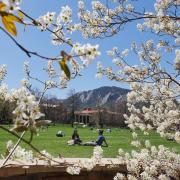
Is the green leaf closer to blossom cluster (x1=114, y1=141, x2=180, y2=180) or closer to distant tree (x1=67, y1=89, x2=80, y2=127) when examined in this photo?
blossom cluster (x1=114, y1=141, x2=180, y2=180)

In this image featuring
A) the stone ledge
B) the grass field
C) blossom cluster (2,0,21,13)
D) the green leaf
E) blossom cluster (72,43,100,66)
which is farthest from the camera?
the grass field

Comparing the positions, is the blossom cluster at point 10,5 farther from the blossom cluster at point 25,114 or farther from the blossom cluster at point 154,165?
the blossom cluster at point 154,165

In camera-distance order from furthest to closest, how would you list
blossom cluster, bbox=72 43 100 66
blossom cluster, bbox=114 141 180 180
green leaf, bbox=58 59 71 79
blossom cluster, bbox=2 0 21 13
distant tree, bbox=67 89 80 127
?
distant tree, bbox=67 89 80 127, blossom cluster, bbox=114 141 180 180, blossom cluster, bbox=72 43 100 66, green leaf, bbox=58 59 71 79, blossom cluster, bbox=2 0 21 13

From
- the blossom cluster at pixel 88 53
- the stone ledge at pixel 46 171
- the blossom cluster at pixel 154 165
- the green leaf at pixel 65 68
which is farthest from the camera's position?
the blossom cluster at pixel 154 165

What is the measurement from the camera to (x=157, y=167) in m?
6.26

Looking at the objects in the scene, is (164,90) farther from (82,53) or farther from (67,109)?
(67,109)

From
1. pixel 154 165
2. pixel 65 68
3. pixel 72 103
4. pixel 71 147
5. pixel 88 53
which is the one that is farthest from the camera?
pixel 72 103

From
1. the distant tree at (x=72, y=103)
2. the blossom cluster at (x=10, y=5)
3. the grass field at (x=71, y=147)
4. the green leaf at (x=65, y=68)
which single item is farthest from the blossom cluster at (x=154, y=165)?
the distant tree at (x=72, y=103)

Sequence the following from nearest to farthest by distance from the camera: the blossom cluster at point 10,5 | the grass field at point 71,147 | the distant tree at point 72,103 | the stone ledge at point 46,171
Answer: the blossom cluster at point 10,5 < the stone ledge at point 46,171 < the grass field at point 71,147 < the distant tree at point 72,103

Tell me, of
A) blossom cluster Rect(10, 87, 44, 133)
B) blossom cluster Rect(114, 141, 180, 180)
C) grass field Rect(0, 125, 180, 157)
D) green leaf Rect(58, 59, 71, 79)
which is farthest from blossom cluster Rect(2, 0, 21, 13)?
grass field Rect(0, 125, 180, 157)

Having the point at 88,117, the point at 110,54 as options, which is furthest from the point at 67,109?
the point at 110,54

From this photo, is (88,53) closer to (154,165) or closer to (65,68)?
(65,68)

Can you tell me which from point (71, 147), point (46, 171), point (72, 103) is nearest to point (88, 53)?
point (46, 171)

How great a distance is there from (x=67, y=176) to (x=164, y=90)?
200 centimetres
